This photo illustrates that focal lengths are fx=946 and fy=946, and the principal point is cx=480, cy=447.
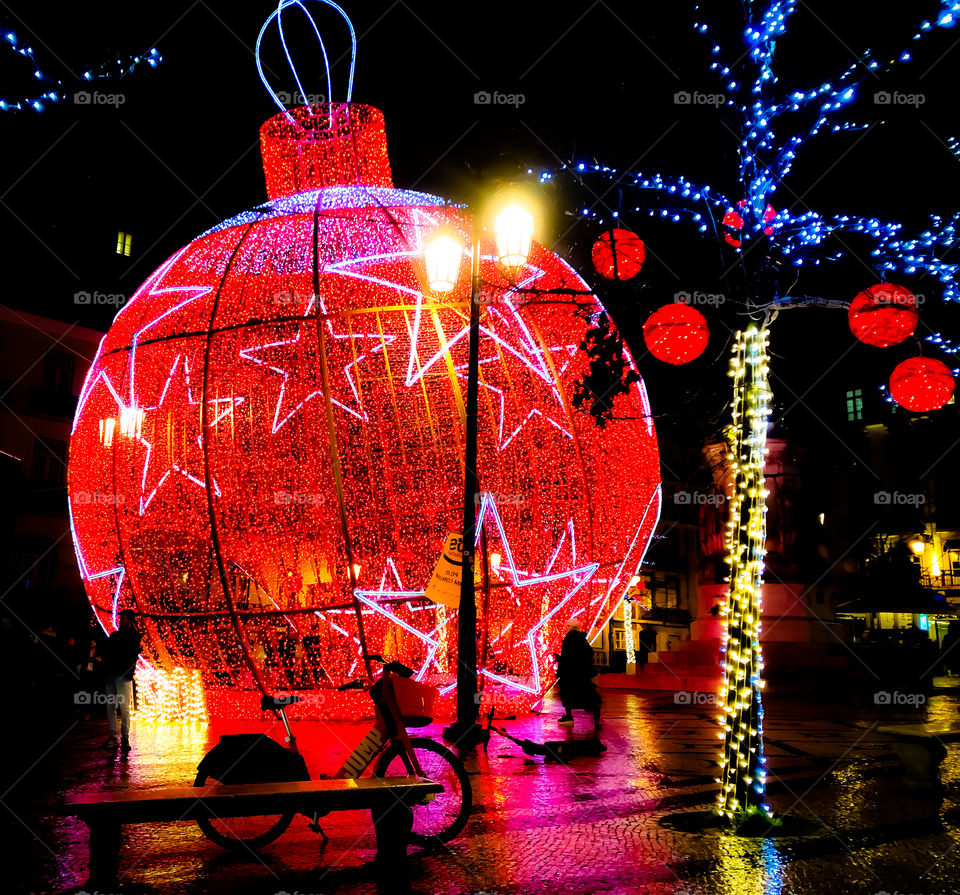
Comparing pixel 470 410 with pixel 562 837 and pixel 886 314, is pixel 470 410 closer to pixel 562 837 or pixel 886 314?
pixel 886 314

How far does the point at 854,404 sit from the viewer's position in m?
59.4

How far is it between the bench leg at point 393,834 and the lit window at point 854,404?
58.4 m

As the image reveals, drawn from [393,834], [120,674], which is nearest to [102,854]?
[393,834]

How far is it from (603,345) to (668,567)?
46.8m

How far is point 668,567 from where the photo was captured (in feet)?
173

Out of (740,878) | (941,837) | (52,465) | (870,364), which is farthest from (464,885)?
(870,364)

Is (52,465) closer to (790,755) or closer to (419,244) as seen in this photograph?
(419,244)

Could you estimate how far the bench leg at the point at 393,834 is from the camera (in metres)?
5.39

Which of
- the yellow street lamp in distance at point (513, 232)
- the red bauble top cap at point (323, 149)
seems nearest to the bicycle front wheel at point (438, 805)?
the yellow street lamp in distance at point (513, 232)

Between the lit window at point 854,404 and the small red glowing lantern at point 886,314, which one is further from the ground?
the lit window at point 854,404

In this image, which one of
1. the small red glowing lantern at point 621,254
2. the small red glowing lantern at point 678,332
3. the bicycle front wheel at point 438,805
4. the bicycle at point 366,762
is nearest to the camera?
the bicycle at point 366,762

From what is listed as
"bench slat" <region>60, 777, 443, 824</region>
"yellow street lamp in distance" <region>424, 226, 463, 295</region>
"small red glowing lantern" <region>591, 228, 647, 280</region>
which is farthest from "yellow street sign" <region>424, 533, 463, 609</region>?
"bench slat" <region>60, 777, 443, 824</region>

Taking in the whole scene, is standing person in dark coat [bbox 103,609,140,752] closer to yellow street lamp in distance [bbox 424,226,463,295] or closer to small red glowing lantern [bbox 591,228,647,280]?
yellow street lamp in distance [bbox 424,226,463,295]

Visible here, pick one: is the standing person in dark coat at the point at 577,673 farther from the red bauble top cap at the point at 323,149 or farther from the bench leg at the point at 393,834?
the bench leg at the point at 393,834
